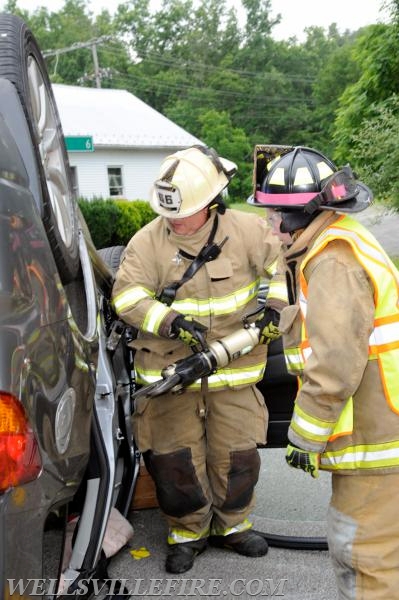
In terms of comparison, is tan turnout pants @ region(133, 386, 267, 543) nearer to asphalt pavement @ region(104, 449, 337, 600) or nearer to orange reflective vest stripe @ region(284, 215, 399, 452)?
asphalt pavement @ region(104, 449, 337, 600)

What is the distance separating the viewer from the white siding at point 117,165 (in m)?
26.2

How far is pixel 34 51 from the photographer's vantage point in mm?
2518

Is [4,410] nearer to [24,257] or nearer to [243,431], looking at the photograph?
[24,257]

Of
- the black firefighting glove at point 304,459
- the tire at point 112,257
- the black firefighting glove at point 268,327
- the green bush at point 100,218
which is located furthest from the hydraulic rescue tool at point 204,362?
the green bush at point 100,218

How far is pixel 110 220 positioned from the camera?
15.9 metres

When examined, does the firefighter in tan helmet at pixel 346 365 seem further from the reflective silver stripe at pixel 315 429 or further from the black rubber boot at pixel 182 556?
the black rubber boot at pixel 182 556

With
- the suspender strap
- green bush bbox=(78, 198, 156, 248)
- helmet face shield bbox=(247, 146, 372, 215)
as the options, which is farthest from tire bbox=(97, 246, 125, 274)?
A: green bush bbox=(78, 198, 156, 248)

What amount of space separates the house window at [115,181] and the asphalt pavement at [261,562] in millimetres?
24420

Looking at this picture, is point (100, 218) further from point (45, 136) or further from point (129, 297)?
point (45, 136)

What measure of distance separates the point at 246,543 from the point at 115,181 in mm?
25334

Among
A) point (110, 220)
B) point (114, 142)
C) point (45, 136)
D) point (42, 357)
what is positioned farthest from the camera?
point (114, 142)

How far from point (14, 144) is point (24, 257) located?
1.30 ft

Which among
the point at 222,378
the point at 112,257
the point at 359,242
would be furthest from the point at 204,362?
the point at 112,257

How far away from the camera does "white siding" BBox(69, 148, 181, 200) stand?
26.2 meters
